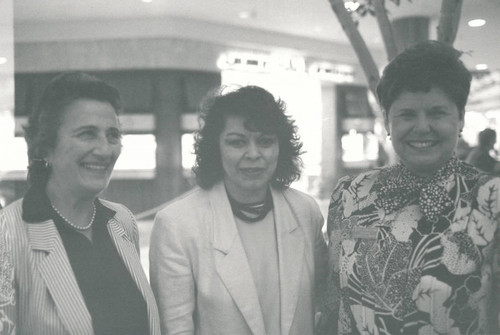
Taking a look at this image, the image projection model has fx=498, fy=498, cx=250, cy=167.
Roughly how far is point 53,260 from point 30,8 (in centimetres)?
619

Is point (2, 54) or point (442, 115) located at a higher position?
point (2, 54)

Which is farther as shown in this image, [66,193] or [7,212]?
[66,193]

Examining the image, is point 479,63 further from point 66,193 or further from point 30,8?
point 30,8

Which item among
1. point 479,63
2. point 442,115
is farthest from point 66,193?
point 479,63

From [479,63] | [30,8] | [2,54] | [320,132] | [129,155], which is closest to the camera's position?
[2,54]

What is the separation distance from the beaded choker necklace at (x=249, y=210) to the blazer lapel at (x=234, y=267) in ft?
0.12

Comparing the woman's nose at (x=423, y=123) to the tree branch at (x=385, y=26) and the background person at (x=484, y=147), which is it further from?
the background person at (x=484, y=147)

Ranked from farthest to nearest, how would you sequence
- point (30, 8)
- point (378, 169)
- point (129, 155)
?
point (129, 155) → point (30, 8) → point (378, 169)

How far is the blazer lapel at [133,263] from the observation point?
1.80 meters

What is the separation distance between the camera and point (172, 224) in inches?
77.1

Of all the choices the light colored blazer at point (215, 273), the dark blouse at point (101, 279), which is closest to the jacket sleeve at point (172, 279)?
the light colored blazer at point (215, 273)

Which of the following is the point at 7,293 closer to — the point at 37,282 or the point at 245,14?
the point at 37,282

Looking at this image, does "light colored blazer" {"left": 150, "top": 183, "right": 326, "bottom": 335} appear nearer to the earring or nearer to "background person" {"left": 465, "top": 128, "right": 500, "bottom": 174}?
the earring

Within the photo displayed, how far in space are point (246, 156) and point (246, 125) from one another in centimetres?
13
